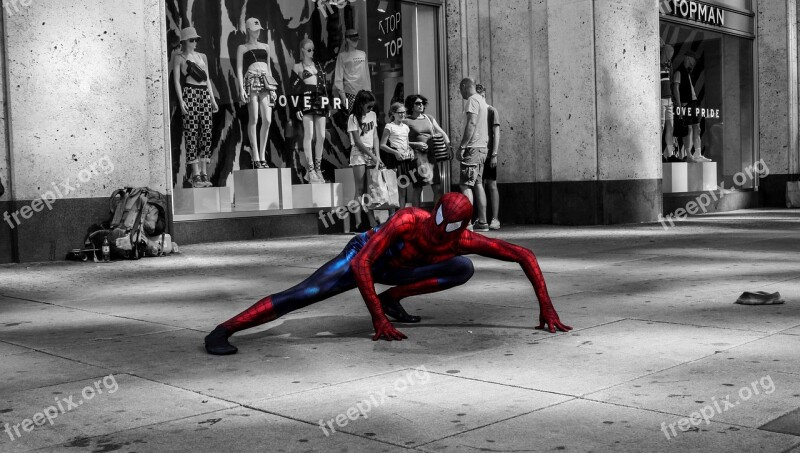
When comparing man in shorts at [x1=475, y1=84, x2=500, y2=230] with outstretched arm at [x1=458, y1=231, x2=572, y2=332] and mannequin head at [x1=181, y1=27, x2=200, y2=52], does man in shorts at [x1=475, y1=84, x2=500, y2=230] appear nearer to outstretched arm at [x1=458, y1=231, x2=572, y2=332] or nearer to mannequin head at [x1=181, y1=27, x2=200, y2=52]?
mannequin head at [x1=181, y1=27, x2=200, y2=52]

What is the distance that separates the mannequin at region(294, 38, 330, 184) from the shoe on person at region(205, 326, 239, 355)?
9.84m

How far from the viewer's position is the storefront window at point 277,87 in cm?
1343

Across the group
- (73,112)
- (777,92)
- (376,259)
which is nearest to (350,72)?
(73,112)

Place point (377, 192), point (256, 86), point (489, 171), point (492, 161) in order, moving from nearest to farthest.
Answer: point (377, 192) < point (492, 161) < point (489, 171) < point (256, 86)

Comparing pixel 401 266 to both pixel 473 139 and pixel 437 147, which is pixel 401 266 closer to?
pixel 473 139

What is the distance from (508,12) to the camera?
1526cm

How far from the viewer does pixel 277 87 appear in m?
14.6

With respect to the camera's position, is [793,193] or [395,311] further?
[793,193]

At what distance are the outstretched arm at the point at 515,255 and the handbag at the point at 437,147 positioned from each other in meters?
8.05

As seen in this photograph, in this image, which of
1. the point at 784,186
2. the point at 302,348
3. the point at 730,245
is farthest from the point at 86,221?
the point at 784,186

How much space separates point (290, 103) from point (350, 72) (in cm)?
125

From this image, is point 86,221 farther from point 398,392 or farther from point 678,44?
point 678,44

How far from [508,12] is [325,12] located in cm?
302

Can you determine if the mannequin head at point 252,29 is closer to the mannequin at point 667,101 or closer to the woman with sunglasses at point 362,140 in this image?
the woman with sunglasses at point 362,140
